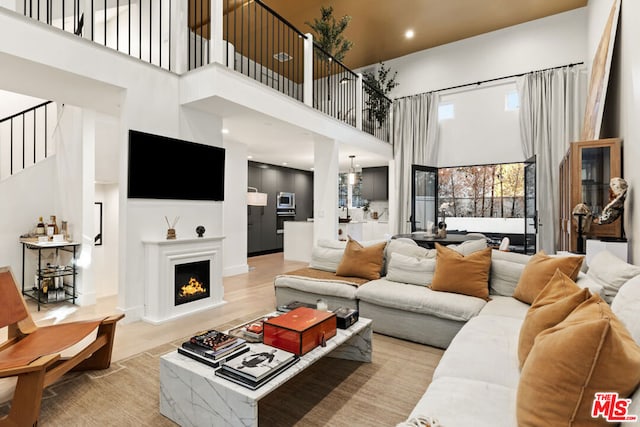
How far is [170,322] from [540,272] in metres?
3.51

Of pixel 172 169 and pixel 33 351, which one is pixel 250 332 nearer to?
pixel 33 351

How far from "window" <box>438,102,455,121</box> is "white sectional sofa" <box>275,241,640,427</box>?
445 centimetres

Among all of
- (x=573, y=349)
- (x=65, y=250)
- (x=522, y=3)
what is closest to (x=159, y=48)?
(x=65, y=250)

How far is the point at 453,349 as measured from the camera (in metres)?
1.89

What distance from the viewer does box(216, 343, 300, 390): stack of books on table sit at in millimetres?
1660

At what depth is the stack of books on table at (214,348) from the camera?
6.08 ft

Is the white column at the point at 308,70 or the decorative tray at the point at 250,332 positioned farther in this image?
the white column at the point at 308,70

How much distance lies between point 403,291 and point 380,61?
6.58 meters

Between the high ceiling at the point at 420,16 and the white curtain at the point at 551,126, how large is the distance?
3.79ft

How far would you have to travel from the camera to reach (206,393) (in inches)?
67.6

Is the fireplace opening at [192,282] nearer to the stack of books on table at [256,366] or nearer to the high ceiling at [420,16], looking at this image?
the stack of books on table at [256,366]

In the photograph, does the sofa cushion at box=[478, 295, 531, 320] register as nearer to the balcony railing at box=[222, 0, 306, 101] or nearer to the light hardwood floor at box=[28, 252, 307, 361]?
the light hardwood floor at box=[28, 252, 307, 361]

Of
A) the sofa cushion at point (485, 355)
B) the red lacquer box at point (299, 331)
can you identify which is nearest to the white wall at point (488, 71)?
the sofa cushion at point (485, 355)

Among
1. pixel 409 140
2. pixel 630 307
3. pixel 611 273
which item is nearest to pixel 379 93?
pixel 409 140
